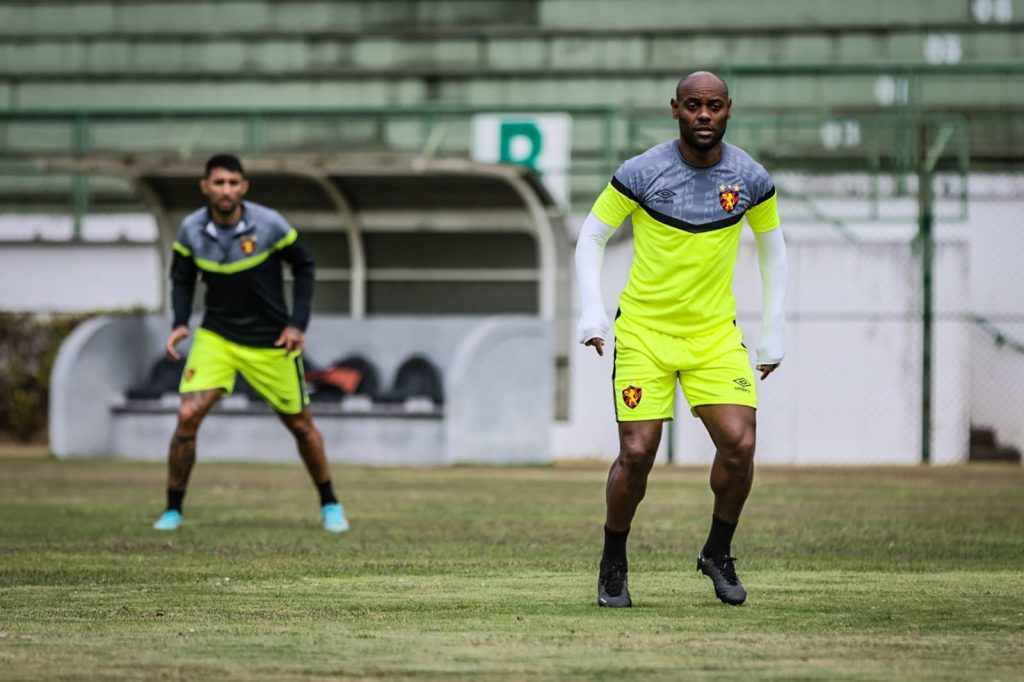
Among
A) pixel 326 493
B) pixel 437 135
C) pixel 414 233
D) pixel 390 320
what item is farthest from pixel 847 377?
pixel 326 493

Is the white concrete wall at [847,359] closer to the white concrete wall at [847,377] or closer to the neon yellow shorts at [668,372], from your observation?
the white concrete wall at [847,377]

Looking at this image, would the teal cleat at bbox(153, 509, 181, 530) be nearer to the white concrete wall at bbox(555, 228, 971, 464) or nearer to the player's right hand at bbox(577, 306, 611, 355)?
the player's right hand at bbox(577, 306, 611, 355)

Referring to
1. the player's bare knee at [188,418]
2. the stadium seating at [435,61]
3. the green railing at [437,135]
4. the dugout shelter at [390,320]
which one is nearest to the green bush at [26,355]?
the green railing at [437,135]

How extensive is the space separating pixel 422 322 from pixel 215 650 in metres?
→ 14.3

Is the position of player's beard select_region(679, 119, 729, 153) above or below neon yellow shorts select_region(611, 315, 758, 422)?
above

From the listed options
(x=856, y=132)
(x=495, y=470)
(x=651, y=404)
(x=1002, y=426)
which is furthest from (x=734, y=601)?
(x=856, y=132)

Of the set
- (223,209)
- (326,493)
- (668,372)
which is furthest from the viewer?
(326,493)

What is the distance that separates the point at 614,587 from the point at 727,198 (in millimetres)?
1679

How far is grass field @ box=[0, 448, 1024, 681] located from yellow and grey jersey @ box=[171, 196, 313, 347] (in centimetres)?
131

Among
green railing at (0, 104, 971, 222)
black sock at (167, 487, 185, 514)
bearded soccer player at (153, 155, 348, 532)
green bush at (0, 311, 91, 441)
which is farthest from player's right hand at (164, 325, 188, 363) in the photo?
green bush at (0, 311, 91, 441)

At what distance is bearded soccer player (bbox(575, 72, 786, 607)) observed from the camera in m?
7.92

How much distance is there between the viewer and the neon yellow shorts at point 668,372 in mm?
7918

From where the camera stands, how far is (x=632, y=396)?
791cm

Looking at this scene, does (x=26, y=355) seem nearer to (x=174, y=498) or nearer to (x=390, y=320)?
(x=390, y=320)
